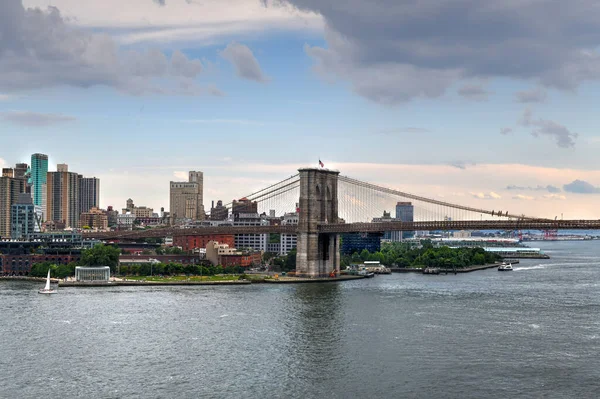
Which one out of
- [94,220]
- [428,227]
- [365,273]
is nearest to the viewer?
[428,227]

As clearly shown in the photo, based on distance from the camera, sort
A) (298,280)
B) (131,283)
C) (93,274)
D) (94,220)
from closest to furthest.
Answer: (131,283), (93,274), (298,280), (94,220)

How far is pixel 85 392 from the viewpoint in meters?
28.1

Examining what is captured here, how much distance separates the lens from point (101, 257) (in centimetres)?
7556

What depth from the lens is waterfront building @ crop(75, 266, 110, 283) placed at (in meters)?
68.8

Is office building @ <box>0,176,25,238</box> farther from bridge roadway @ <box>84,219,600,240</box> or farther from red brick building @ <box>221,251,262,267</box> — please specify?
red brick building @ <box>221,251,262,267</box>

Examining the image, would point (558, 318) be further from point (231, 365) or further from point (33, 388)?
point (33, 388)

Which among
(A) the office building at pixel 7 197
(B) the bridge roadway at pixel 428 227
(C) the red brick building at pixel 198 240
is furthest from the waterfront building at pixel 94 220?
(B) the bridge roadway at pixel 428 227

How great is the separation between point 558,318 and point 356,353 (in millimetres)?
15964

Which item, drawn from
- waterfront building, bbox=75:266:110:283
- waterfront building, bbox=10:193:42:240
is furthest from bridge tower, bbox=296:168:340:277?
waterfront building, bbox=10:193:42:240

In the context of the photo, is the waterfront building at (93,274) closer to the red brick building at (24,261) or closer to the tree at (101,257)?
the tree at (101,257)

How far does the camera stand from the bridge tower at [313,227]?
74.3m

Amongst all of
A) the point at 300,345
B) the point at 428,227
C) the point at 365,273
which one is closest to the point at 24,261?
the point at 365,273

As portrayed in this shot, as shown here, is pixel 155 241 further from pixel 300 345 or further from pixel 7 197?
pixel 300 345

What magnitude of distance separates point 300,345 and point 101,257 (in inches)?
1737
